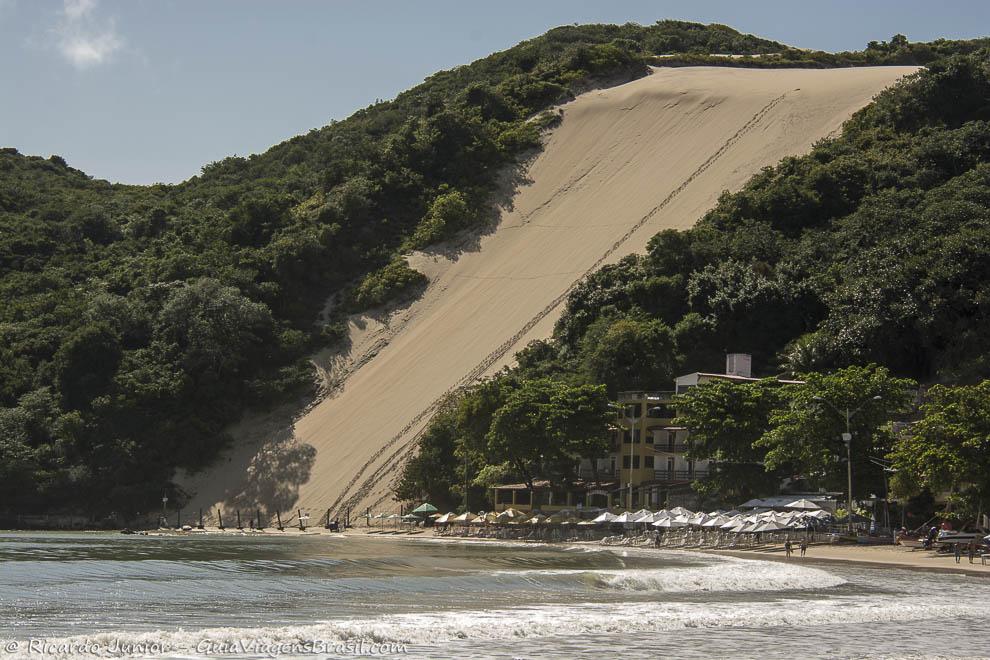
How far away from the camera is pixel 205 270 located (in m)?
84.6

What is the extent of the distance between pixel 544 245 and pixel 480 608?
6502cm

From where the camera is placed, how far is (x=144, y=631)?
63.9 feet

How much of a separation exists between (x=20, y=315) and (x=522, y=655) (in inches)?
2947

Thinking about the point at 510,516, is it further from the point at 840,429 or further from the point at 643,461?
the point at 840,429

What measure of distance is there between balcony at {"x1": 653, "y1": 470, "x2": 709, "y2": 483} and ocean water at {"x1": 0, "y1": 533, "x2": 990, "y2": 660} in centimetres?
1699

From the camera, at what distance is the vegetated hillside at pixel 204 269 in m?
72.8

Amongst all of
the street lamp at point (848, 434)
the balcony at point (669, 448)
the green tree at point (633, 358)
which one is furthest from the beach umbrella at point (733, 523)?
the green tree at point (633, 358)

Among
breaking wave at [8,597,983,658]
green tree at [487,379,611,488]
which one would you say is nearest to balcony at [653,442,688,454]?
green tree at [487,379,611,488]

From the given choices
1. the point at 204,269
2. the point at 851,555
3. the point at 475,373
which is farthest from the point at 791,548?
the point at 204,269

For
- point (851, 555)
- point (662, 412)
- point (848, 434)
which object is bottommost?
point (851, 555)

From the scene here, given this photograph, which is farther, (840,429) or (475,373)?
(475,373)

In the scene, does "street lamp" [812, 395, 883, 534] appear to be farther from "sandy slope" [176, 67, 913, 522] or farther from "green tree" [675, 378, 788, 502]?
"sandy slope" [176, 67, 913, 522]

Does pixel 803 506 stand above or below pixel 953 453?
below

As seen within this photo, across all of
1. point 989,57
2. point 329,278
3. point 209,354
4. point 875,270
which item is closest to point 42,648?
point 875,270
